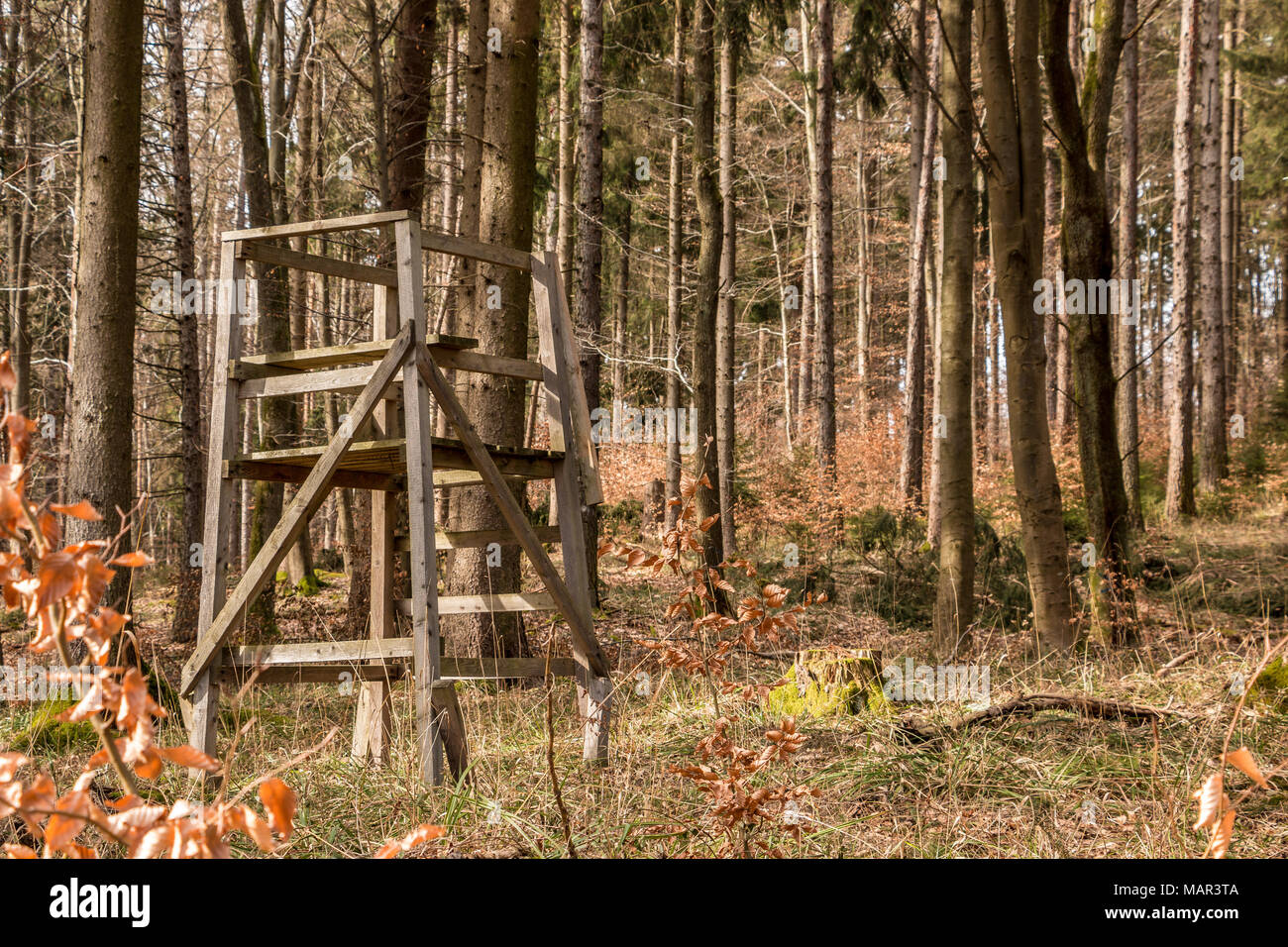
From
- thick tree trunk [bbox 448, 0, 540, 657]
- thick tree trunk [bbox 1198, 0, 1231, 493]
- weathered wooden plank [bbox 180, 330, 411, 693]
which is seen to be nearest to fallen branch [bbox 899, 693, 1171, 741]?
weathered wooden plank [bbox 180, 330, 411, 693]

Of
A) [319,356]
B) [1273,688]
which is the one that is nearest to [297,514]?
[319,356]

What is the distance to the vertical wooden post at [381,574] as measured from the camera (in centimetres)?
489

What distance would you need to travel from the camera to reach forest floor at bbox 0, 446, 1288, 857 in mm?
3107

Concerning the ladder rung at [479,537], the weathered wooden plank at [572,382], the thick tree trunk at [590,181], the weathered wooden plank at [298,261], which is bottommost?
the ladder rung at [479,537]

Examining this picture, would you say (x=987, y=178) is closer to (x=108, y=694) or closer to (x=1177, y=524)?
(x=108, y=694)

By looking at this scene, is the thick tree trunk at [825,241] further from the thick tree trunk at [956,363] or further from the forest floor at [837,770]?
the forest floor at [837,770]

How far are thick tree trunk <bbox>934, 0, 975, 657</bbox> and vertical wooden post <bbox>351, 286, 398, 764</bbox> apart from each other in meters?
3.78

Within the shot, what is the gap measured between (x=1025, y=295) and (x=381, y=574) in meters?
4.36

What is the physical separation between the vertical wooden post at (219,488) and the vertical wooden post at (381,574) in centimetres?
80

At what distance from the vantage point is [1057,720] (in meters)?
4.41
